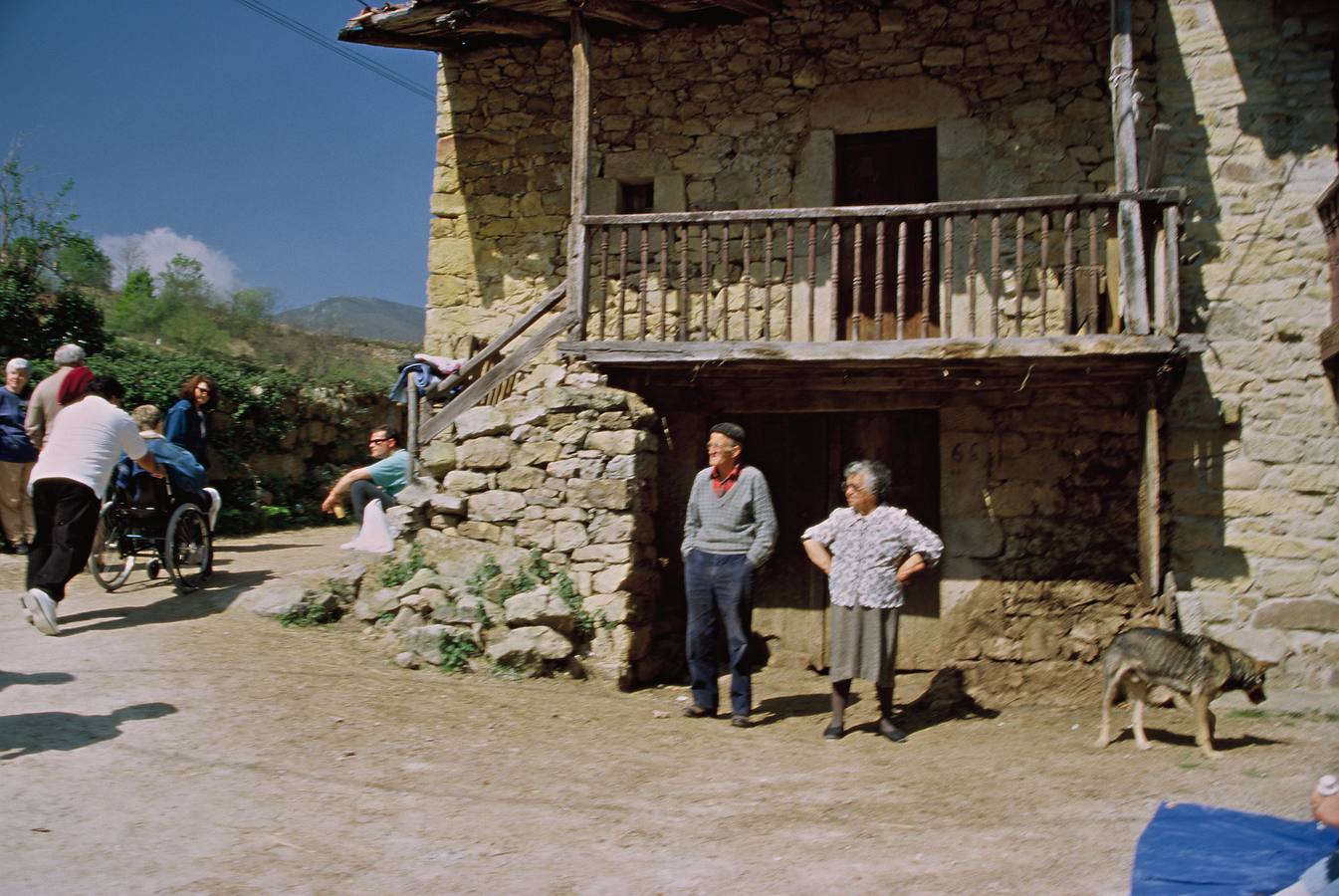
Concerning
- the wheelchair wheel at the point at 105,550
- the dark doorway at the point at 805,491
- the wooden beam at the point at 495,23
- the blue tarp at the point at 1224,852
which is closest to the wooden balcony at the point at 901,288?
the dark doorway at the point at 805,491

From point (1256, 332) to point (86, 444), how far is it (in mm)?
7688

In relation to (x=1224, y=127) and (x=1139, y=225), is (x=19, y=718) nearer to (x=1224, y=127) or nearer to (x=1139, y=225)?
(x=1139, y=225)

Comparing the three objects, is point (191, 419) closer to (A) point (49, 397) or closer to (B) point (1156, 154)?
(A) point (49, 397)

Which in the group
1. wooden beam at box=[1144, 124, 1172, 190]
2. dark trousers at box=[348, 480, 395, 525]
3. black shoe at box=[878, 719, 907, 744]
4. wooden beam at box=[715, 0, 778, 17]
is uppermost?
wooden beam at box=[715, 0, 778, 17]

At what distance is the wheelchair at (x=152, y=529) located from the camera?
704 cm

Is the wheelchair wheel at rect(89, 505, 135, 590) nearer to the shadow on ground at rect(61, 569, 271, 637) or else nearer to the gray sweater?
the shadow on ground at rect(61, 569, 271, 637)

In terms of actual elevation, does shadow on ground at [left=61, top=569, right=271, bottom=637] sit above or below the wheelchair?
below

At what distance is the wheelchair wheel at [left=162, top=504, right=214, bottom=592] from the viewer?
7.09 m

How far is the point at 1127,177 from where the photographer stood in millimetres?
6566

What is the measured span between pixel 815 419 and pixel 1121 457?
2.26 meters

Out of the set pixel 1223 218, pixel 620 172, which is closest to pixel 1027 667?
pixel 1223 218

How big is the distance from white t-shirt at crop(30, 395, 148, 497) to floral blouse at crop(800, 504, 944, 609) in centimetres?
435

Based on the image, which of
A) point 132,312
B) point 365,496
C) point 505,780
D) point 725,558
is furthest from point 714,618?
point 132,312

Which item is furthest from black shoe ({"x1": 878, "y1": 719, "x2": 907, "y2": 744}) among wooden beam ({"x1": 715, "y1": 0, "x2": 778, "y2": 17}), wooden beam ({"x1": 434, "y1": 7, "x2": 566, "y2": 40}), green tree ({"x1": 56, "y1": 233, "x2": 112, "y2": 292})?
green tree ({"x1": 56, "y1": 233, "x2": 112, "y2": 292})
